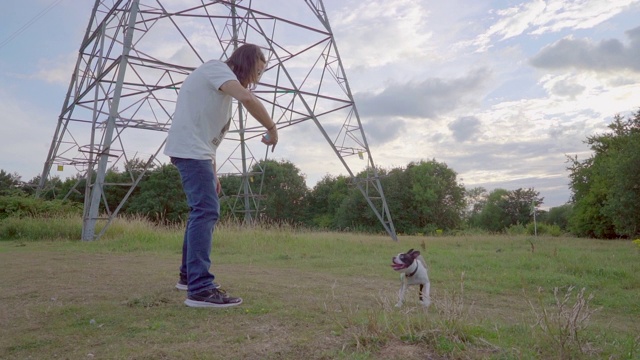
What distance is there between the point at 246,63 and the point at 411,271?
2134 mm

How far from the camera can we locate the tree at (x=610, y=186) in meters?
23.5

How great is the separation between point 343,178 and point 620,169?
129ft

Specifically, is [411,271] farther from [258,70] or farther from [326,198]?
[326,198]

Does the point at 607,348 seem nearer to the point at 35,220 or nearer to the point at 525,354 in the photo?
the point at 525,354

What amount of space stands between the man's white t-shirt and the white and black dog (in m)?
1.74

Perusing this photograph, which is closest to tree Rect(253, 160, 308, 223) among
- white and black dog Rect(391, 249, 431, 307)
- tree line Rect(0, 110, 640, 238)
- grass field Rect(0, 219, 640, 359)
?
tree line Rect(0, 110, 640, 238)

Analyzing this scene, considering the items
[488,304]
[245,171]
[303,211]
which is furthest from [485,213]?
[488,304]

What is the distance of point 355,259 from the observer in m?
8.28

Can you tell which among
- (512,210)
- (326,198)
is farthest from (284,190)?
(512,210)

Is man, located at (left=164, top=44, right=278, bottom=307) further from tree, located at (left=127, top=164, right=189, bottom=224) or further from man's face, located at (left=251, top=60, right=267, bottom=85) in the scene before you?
tree, located at (left=127, top=164, right=189, bottom=224)

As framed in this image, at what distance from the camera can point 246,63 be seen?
3.76 meters

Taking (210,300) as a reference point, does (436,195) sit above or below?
above

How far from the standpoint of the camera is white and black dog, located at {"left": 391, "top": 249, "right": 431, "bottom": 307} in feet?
13.7

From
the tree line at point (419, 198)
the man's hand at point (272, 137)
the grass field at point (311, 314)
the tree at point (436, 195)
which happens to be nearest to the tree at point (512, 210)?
the tree line at point (419, 198)
